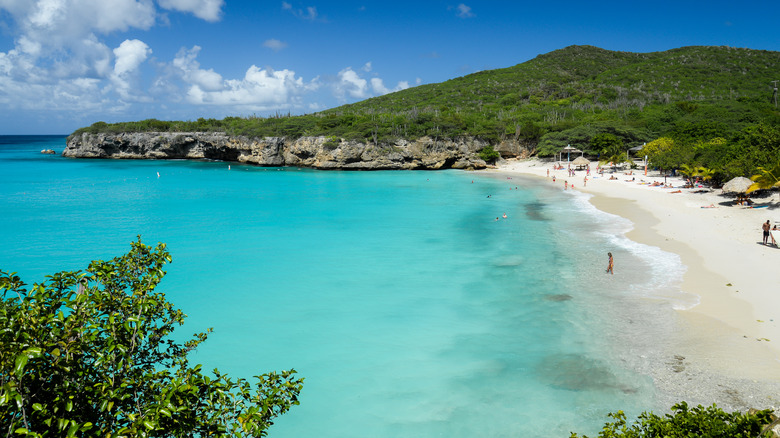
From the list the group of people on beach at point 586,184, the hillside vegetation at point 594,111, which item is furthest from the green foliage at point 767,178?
the group of people on beach at point 586,184

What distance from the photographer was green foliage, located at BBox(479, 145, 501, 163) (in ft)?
219

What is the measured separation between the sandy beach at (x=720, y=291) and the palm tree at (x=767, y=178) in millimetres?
1378

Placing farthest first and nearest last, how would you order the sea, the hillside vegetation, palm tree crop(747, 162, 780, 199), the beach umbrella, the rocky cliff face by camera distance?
the rocky cliff face
the hillside vegetation
the beach umbrella
palm tree crop(747, 162, 780, 199)
the sea

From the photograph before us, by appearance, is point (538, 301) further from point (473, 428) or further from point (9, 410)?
point (9, 410)

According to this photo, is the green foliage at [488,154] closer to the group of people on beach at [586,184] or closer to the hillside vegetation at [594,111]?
the hillside vegetation at [594,111]

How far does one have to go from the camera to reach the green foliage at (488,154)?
66900mm

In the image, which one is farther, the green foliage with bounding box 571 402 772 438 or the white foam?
the white foam

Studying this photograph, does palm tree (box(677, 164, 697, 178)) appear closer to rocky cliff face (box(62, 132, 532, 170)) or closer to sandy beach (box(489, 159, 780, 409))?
sandy beach (box(489, 159, 780, 409))

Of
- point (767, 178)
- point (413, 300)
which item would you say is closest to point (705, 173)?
point (767, 178)

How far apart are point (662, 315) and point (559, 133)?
5507 cm

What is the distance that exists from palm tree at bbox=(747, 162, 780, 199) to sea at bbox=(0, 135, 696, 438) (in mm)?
7496

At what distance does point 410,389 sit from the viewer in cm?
1101

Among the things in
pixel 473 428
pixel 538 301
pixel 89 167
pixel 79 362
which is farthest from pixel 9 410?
pixel 89 167

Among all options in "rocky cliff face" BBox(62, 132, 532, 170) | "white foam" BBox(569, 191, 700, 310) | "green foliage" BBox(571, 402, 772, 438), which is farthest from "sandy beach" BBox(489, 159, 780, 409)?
"rocky cliff face" BBox(62, 132, 532, 170)
